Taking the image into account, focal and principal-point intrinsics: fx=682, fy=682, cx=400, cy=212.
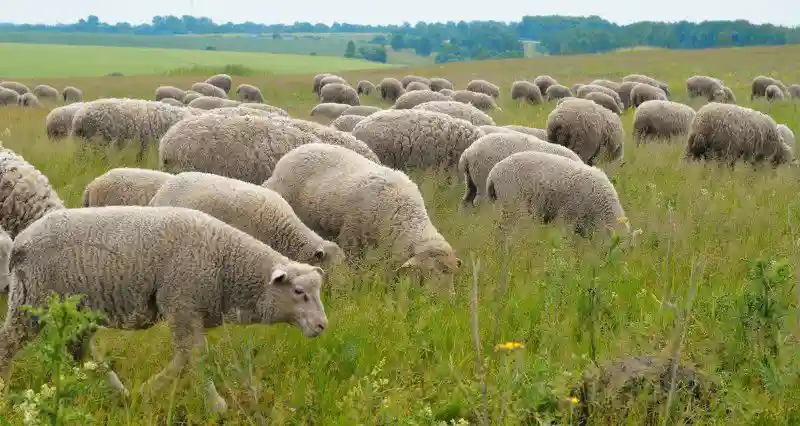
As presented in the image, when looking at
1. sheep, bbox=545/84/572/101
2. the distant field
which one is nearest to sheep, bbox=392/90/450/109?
sheep, bbox=545/84/572/101

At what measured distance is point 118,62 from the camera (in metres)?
65.4

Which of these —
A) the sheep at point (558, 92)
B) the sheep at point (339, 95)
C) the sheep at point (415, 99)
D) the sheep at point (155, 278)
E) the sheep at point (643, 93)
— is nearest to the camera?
the sheep at point (155, 278)

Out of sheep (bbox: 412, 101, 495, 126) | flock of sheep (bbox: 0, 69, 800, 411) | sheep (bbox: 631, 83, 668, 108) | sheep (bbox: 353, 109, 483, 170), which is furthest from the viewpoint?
sheep (bbox: 631, 83, 668, 108)

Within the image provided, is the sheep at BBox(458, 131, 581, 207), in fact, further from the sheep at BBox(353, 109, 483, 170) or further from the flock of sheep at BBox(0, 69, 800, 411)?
the sheep at BBox(353, 109, 483, 170)

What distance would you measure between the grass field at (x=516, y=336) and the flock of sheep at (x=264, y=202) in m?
0.23

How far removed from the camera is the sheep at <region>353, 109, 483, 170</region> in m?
9.34

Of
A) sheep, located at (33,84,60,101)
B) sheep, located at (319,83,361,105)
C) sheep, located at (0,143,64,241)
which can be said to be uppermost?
sheep, located at (0,143,64,241)

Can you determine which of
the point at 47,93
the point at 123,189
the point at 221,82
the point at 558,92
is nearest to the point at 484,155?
the point at 123,189

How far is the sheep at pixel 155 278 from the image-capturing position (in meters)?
3.91

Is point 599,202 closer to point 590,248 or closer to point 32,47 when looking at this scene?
point 590,248

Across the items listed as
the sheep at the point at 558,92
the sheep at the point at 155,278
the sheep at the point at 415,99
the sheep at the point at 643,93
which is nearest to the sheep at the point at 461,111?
the sheep at the point at 415,99

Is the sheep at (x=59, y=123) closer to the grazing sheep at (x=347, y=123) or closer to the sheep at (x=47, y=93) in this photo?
the grazing sheep at (x=347, y=123)

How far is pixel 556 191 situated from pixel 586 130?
13.1ft

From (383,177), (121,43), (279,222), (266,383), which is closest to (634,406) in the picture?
(266,383)
